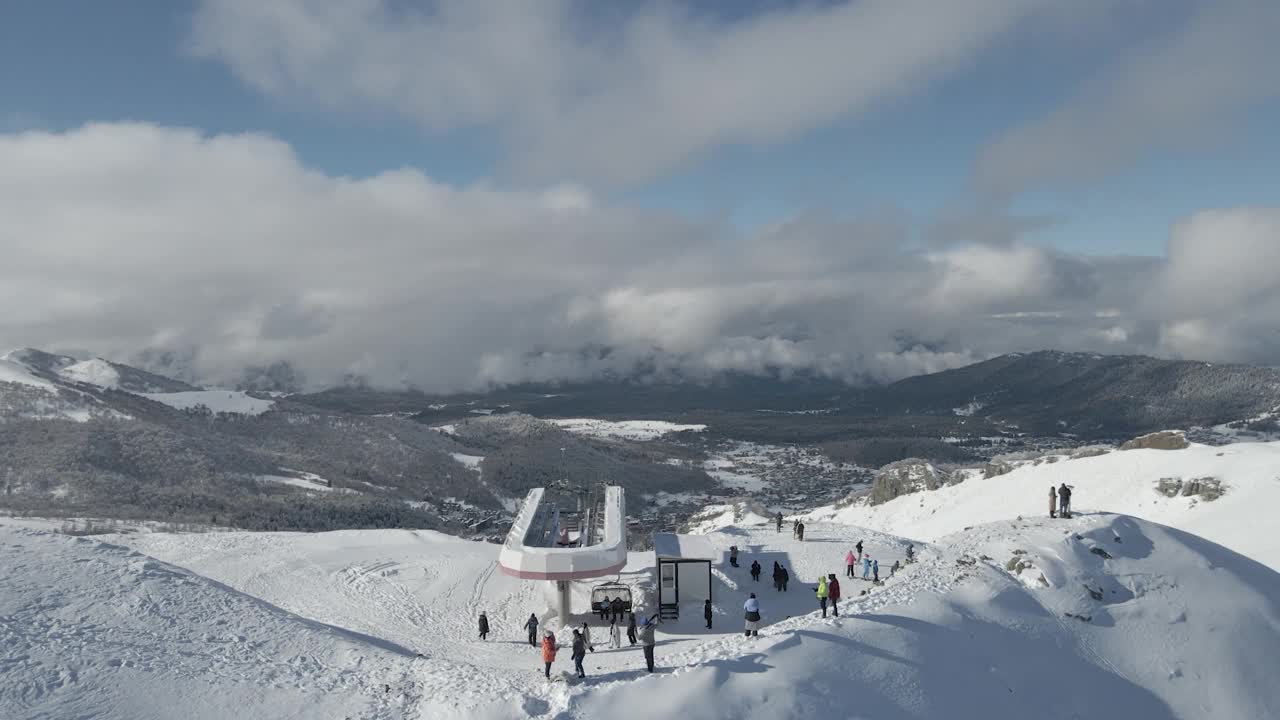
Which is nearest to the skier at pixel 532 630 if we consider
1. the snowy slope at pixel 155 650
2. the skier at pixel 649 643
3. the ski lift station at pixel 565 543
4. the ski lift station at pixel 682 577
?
the ski lift station at pixel 565 543

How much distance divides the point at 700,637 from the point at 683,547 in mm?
5226

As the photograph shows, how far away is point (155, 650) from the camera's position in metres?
19.7

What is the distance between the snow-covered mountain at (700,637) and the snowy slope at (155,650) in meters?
0.08

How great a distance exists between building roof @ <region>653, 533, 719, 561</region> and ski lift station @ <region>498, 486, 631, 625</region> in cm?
161

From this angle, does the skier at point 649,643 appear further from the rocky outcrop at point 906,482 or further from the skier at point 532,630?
the rocky outcrop at point 906,482

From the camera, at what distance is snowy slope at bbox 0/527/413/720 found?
17062 millimetres

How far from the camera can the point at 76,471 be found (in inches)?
4835

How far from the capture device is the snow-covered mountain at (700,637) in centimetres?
1766

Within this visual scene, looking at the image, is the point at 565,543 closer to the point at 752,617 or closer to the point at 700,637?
the point at 700,637

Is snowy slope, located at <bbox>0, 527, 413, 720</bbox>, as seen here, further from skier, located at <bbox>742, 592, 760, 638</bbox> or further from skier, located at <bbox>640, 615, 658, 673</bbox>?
skier, located at <bbox>742, 592, 760, 638</bbox>

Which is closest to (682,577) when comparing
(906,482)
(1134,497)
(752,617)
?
(752,617)

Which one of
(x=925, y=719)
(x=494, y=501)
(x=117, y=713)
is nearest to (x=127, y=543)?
(x=117, y=713)

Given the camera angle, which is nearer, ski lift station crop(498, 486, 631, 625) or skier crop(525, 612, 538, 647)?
skier crop(525, 612, 538, 647)

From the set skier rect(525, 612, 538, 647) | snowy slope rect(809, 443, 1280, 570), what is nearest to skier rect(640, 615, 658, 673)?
skier rect(525, 612, 538, 647)
